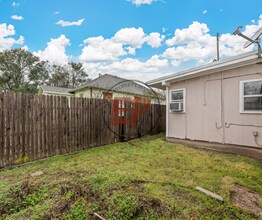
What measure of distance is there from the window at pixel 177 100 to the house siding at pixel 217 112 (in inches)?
6.6

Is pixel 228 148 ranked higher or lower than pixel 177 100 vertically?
lower

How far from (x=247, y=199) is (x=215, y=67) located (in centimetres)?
384

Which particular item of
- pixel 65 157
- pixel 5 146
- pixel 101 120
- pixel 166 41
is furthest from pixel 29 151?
pixel 166 41

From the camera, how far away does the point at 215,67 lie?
203 inches

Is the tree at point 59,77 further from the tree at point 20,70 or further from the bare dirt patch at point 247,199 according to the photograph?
the bare dirt patch at point 247,199

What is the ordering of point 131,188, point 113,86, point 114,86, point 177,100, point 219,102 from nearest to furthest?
point 131,188
point 219,102
point 177,100
point 114,86
point 113,86

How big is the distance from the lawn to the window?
7.54 feet

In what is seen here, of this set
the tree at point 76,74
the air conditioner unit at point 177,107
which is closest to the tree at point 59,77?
the tree at point 76,74

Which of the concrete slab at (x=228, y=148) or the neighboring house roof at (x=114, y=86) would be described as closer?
the concrete slab at (x=228, y=148)

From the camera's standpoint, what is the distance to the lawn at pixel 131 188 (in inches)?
84.2

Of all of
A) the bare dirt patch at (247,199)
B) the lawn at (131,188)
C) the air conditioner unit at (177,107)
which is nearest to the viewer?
the lawn at (131,188)

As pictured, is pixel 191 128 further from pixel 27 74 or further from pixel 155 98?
pixel 27 74

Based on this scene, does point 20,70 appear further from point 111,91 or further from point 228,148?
point 228,148

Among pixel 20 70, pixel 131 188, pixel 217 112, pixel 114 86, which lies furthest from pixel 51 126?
pixel 20 70
